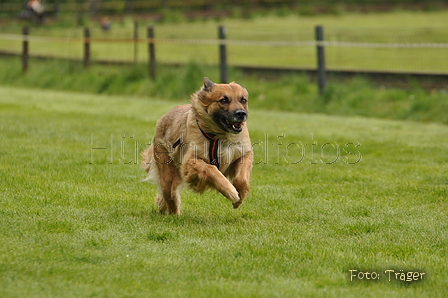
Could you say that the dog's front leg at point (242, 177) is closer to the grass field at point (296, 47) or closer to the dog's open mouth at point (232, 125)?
the dog's open mouth at point (232, 125)

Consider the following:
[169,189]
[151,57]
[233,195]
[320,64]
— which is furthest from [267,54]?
[233,195]

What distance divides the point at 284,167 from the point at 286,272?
4.20 meters

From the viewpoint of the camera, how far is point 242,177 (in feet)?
19.0

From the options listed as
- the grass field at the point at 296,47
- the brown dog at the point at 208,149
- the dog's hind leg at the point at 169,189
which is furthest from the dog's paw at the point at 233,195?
the grass field at the point at 296,47

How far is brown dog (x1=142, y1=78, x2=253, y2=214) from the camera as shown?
5.77m

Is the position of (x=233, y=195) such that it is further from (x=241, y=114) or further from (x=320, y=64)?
(x=320, y=64)

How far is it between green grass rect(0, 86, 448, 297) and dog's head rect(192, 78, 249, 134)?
2.73 feet

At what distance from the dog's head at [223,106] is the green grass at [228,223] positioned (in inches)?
32.8

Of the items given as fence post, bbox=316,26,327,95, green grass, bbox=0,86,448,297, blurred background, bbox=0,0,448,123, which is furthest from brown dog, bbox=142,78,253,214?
fence post, bbox=316,26,327,95

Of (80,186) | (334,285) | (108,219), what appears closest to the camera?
(334,285)

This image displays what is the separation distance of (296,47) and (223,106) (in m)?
20.1

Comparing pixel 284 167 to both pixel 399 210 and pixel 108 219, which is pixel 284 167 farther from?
pixel 108 219

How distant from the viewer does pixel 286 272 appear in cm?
438

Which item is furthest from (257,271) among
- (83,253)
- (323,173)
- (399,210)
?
(323,173)
